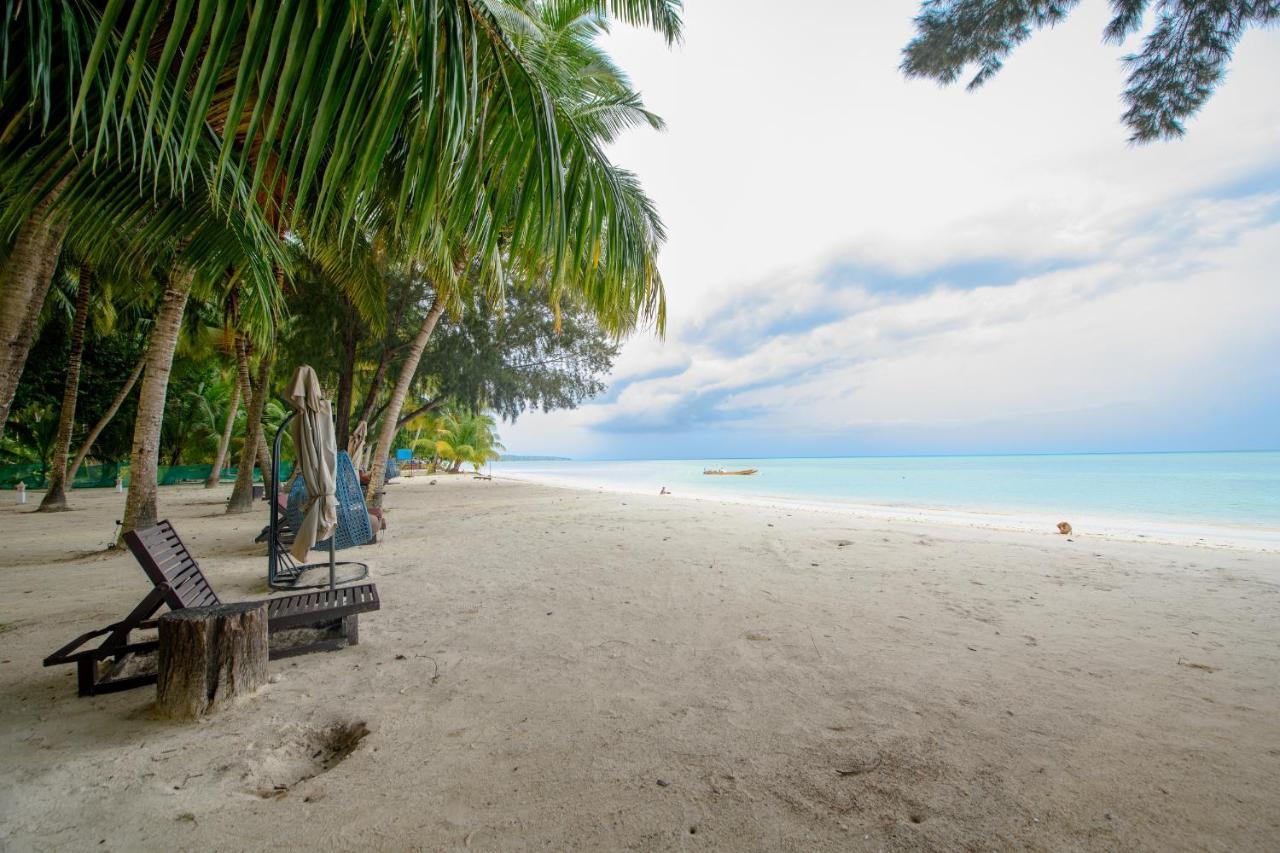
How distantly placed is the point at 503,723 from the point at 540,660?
0.79 m

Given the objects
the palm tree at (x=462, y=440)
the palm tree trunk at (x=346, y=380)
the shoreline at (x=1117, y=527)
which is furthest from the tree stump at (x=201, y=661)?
the palm tree at (x=462, y=440)

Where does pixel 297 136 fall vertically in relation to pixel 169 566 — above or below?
above

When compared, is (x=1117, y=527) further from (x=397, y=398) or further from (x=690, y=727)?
(x=397, y=398)

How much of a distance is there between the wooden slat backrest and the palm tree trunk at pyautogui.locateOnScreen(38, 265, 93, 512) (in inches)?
431

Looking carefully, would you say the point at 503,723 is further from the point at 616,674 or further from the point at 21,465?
the point at 21,465

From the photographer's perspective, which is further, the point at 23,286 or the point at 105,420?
the point at 105,420

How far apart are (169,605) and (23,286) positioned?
2.34 metres

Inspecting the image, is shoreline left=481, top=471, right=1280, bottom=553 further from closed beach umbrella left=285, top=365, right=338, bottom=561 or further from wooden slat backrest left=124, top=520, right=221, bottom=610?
wooden slat backrest left=124, top=520, right=221, bottom=610

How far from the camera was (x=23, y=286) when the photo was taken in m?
3.32

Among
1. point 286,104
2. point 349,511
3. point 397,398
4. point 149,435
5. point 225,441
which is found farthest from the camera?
point 225,441

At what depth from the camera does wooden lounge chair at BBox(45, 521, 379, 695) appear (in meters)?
2.75

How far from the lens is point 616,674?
3.10 metres

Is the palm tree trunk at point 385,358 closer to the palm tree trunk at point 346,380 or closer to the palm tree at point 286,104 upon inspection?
the palm tree trunk at point 346,380

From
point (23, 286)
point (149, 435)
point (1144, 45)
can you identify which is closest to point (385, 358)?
point (149, 435)
